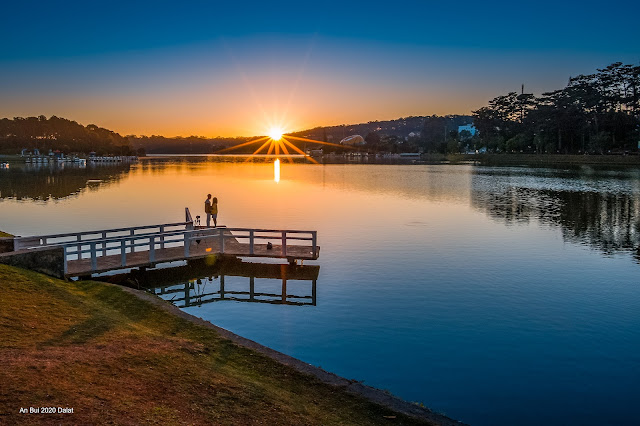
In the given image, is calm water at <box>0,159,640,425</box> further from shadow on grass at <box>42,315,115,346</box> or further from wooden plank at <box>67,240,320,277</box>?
shadow on grass at <box>42,315,115,346</box>

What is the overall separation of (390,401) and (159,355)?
5.12 metres

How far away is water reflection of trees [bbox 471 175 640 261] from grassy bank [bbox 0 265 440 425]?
2644cm

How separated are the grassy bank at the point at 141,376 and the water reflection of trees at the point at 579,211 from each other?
26439mm

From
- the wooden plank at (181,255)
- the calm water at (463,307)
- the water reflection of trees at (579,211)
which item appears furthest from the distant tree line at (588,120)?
the wooden plank at (181,255)

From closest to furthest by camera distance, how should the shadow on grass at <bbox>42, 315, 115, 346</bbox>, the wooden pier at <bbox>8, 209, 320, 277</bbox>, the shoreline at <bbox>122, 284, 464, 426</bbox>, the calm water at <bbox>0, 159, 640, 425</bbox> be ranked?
1. the shoreline at <bbox>122, 284, 464, 426</bbox>
2. the shadow on grass at <bbox>42, 315, 115, 346</bbox>
3. the calm water at <bbox>0, 159, 640, 425</bbox>
4. the wooden pier at <bbox>8, 209, 320, 277</bbox>

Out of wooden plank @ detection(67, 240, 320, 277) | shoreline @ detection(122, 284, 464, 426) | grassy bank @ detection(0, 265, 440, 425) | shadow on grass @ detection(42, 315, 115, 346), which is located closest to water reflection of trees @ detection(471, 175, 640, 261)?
wooden plank @ detection(67, 240, 320, 277)

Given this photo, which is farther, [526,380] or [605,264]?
[605,264]

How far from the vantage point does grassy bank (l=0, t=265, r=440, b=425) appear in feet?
29.1

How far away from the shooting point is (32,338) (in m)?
11.8

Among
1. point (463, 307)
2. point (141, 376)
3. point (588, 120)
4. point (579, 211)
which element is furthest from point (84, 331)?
point (588, 120)

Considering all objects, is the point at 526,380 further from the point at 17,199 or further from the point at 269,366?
the point at 17,199

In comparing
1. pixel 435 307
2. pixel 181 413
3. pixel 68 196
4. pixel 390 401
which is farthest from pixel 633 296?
pixel 68 196

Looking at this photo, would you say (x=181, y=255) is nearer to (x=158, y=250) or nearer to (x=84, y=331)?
(x=158, y=250)

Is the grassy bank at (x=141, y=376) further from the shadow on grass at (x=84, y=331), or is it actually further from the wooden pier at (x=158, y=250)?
the wooden pier at (x=158, y=250)
